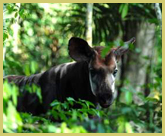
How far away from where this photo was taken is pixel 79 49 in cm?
618

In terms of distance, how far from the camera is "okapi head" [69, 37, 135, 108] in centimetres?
525

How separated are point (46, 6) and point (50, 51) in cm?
595

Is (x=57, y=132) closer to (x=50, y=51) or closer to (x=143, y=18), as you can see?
(x=143, y=18)

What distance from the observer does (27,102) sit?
6141 millimetres

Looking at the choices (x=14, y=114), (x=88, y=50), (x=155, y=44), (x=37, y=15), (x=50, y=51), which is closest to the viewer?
(x=14, y=114)

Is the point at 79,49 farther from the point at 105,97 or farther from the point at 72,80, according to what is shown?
the point at 105,97

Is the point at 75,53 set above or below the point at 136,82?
above

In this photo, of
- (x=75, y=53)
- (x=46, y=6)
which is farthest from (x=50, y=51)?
(x=75, y=53)

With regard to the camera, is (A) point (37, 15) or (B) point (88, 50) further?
(A) point (37, 15)

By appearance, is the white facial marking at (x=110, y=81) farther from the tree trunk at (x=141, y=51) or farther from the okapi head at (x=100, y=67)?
the tree trunk at (x=141, y=51)

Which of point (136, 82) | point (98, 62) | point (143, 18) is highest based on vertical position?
point (143, 18)

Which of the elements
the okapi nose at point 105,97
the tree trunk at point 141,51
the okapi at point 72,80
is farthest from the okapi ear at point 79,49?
the tree trunk at point 141,51

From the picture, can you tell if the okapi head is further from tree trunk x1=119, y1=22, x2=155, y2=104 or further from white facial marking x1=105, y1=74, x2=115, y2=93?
tree trunk x1=119, y1=22, x2=155, y2=104

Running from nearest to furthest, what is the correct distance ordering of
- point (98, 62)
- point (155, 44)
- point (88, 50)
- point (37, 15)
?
1. point (98, 62)
2. point (88, 50)
3. point (155, 44)
4. point (37, 15)
